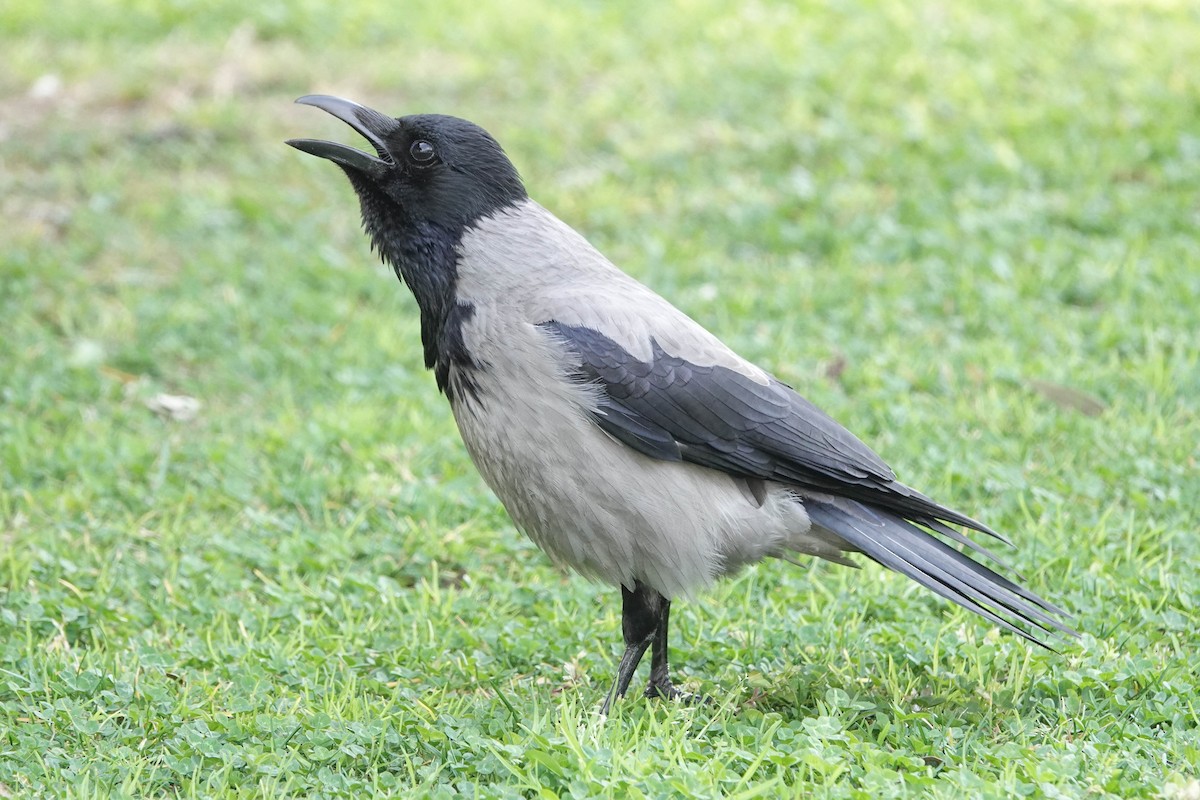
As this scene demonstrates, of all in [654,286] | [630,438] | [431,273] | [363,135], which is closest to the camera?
[630,438]

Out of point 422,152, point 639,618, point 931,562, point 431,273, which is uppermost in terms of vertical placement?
point 422,152

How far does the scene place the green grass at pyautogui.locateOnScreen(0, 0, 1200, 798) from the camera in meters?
3.84

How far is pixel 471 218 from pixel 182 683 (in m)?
1.67

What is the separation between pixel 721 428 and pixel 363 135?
148 cm

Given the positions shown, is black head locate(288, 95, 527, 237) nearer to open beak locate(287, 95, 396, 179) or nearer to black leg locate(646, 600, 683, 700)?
open beak locate(287, 95, 396, 179)

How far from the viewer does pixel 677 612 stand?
4926 mm

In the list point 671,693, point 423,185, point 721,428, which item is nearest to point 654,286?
point 423,185

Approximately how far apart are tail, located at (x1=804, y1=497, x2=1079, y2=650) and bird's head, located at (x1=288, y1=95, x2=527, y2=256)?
140 cm

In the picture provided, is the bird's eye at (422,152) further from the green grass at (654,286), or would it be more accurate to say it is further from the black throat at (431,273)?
the green grass at (654,286)

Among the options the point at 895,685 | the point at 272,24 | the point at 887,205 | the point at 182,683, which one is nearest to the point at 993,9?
the point at 887,205

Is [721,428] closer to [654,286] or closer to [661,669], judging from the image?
[661,669]

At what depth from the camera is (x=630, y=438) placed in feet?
13.4

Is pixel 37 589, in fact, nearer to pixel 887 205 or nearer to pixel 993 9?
pixel 887 205

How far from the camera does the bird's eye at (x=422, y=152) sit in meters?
4.42
